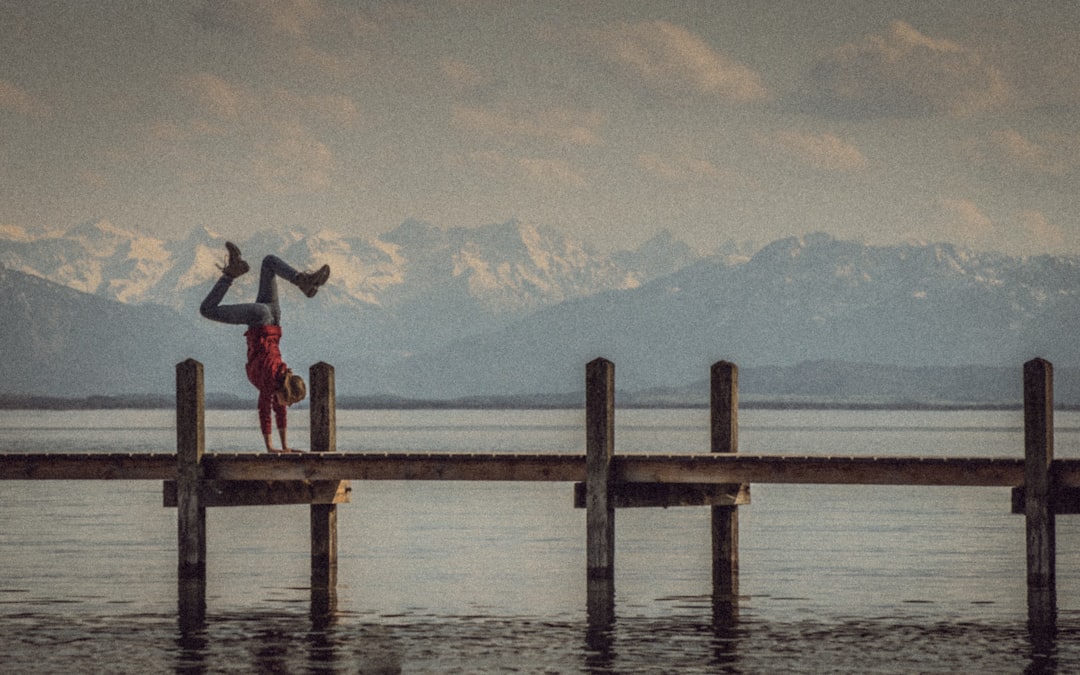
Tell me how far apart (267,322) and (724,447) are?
7301 mm

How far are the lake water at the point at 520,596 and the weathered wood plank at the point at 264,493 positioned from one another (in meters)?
1.63

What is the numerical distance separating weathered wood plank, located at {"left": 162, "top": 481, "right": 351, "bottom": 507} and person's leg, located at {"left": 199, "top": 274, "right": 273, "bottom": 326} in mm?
2616

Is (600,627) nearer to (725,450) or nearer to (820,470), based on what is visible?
(820,470)

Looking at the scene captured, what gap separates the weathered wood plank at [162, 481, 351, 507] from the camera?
30.9m

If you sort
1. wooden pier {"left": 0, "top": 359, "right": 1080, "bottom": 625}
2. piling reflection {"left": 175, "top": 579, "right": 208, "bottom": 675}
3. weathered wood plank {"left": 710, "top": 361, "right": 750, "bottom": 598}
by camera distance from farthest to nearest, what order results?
1. weathered wood plank {"left": 710, "top": 361, "right": 750, "bottom": 598}
2. wooden pier {"left": 0, "top": 359, "right": 1080, "bottom": 625}
3. piling reflection {"left": 175, "top": 579, "right": 208, "bottom": 675}

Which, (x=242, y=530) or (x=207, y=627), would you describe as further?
(x=242, y=530)

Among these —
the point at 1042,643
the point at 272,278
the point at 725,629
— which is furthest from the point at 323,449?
the point at 1042,643

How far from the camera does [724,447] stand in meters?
31.0

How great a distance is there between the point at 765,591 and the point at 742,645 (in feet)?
27.4

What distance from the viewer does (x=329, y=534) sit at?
33.5 m

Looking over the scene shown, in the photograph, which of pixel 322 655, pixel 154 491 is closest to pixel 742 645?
pixel 322 655

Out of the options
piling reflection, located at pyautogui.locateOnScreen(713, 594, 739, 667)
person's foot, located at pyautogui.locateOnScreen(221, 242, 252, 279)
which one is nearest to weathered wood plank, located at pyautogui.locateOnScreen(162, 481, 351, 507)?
person's foot, located at pyautogui.locateOnScreen(221, 242, 252, 279)

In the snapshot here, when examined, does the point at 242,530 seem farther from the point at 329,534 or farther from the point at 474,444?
the point at 474,444

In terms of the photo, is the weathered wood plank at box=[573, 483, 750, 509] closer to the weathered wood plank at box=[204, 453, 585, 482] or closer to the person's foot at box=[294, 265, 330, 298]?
the weathered wood plank at box=[204, 453, 585, 482]
